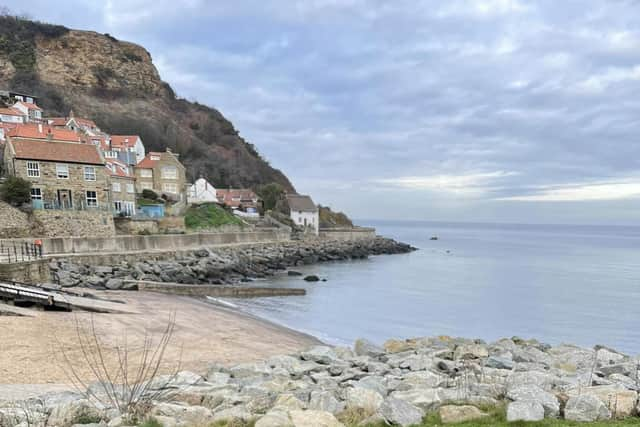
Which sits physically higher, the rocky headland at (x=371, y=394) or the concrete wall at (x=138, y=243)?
the concrete wall at (x=138, y=243)

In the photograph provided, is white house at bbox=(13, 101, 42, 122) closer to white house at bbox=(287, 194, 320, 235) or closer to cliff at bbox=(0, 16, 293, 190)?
cliff at bbox=(0, 16, 293, 190)

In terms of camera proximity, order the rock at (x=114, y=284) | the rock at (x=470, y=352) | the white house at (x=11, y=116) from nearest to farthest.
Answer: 1. the rock at (x=470, y=352)
2. the rock at (x=114, y=284)
3. the white house at (x=11, y=116)

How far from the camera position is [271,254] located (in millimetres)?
45375

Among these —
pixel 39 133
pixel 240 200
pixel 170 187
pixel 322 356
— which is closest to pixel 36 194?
pixel 39 133

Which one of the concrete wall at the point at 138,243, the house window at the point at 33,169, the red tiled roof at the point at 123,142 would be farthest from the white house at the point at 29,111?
the concrete wall at the point at 138,243

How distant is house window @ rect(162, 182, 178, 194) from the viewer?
54156 millimetres

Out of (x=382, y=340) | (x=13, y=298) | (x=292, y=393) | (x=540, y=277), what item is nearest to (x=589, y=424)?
(x=292, y=393)

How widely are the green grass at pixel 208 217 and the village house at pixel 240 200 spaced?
7.19m

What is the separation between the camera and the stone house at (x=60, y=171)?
3175 cm

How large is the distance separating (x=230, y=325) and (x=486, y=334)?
40.8 feet

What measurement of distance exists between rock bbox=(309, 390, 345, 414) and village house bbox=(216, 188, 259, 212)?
2207 inches

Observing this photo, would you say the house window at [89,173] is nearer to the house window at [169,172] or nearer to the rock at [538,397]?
the house window at [169,172]

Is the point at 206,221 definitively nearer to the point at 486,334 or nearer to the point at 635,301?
the point at 486,334

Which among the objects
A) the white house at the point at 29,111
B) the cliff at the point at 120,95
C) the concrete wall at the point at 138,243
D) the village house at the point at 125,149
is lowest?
the concrete wall at the point at 138,243
